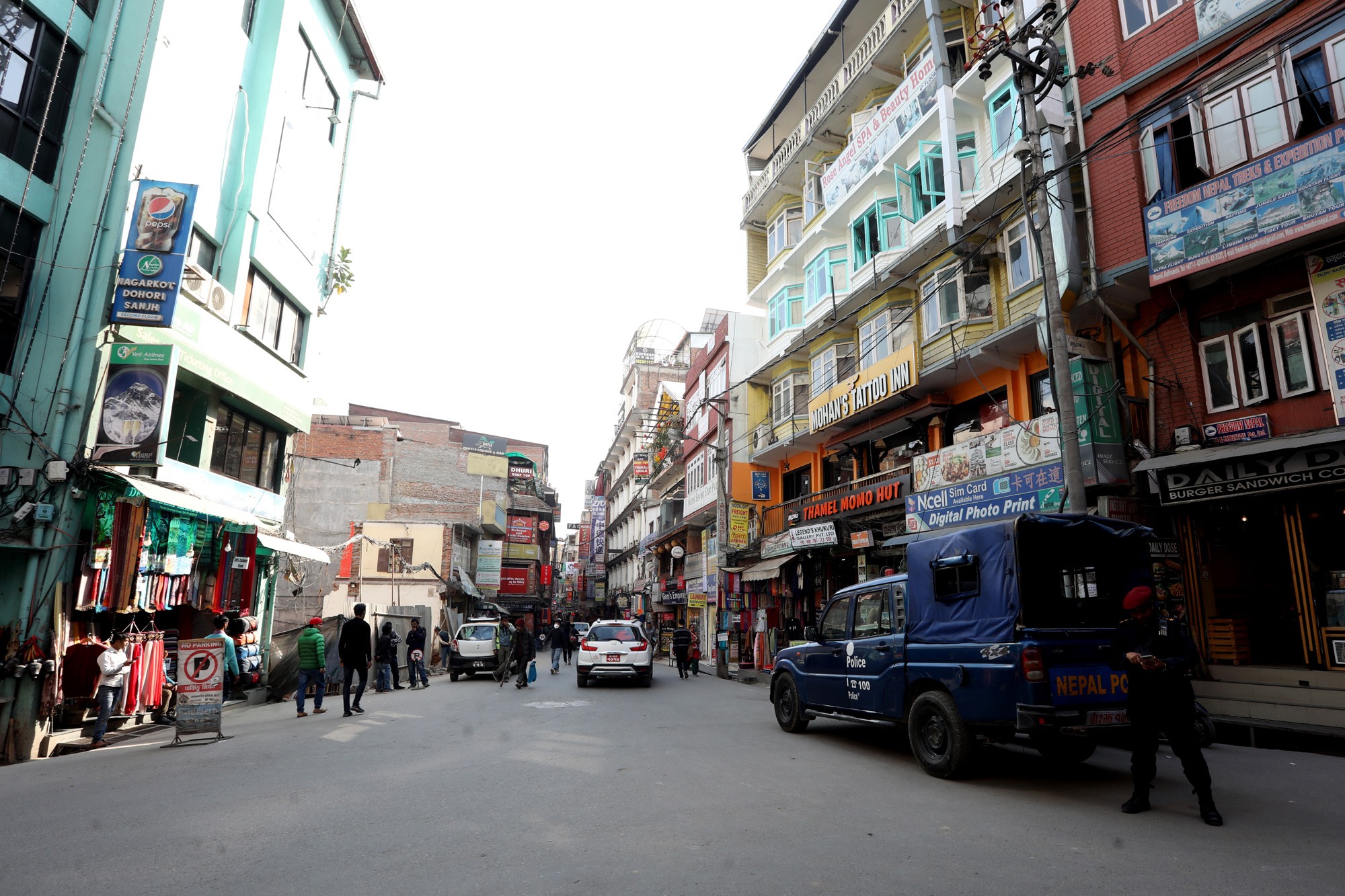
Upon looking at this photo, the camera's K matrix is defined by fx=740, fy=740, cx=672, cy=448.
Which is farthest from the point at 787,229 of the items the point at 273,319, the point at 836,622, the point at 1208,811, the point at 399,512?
the point at 399,512

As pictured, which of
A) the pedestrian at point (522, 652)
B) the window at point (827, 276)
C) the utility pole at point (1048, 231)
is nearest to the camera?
the utility pole at point (1048, 231)

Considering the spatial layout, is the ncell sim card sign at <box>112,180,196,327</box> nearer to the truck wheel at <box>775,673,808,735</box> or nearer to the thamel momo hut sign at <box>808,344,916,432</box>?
the truck wheel at <box>775,673,808,735</box>

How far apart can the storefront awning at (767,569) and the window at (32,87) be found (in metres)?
20.5

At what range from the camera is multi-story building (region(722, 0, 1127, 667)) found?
52.9 ft

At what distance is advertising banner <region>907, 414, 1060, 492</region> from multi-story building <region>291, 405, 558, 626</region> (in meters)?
24.6

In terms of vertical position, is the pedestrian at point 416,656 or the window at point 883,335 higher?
the window at point 883,335

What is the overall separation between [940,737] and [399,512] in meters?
41.3

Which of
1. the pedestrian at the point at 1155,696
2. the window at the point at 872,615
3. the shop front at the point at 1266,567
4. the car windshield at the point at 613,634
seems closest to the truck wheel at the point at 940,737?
the window at the point at 872,615

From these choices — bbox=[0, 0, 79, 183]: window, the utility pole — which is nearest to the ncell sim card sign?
bbox=[0, 0, 79, 183]: window

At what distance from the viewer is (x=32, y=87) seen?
11.5m

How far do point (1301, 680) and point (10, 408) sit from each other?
1909cm

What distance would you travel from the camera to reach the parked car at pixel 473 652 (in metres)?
22.5

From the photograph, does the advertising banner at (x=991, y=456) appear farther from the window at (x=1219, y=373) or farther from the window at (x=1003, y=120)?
the window at (x=1003, y=120)

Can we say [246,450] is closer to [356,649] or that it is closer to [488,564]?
[356,649]
